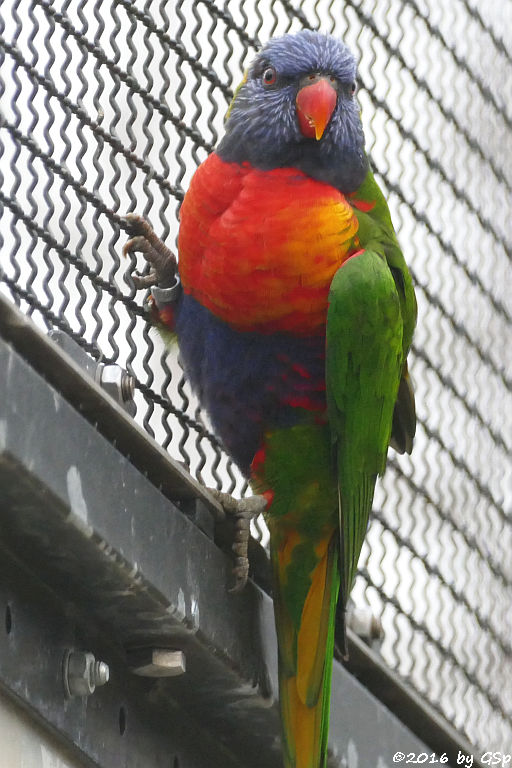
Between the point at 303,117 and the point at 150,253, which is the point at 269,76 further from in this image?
the point at 150,253

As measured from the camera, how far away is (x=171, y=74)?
2.29 meters

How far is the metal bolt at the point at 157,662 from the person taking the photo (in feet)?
4.77

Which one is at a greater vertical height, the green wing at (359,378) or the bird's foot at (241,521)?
the green wing at (359,378)

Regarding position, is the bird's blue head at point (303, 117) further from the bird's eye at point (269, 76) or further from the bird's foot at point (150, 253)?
the bird's foot at point (150, 253)

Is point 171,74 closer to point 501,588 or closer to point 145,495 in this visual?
point 145,495

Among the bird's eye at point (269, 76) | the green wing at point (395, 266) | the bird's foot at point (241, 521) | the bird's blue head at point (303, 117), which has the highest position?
the bird's eye at point (269, 76)

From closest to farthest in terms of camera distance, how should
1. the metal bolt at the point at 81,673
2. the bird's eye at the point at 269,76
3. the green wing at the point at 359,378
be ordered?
the metal bolt at the point at 81,673, the green wing at the point at 359,378, the bird's eye at the point at 269,76

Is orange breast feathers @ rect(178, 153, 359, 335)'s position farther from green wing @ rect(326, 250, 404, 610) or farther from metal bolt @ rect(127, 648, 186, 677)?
metal bolt @ rect(127, 648, 186, 677)

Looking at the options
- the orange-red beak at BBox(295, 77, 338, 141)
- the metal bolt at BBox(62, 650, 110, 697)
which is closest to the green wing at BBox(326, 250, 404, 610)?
the orange-red beak at BBox(295, 77, 338, 141)

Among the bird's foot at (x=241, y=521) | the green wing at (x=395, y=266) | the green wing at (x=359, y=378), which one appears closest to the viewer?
the bird's foot at (x=241, y=521)

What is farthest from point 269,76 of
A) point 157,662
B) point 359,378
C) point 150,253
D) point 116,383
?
point 157,662

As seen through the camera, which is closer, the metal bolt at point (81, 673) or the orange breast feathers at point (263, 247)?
the metal bolt at point (81, 673)

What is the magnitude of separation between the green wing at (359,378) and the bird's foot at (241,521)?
0.14m

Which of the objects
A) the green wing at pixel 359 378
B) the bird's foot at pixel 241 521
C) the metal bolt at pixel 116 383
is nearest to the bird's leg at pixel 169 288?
the bird's foot at pixel 241 521
